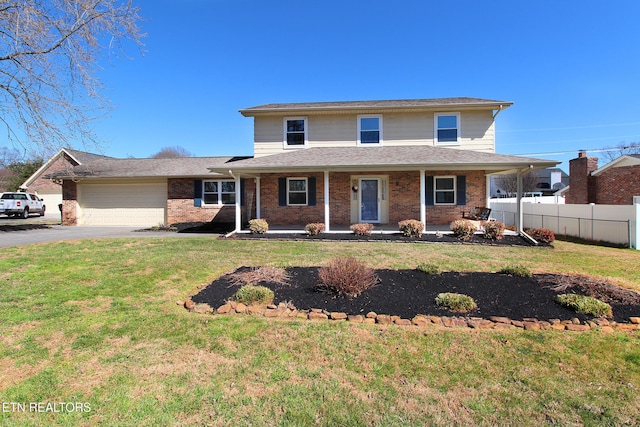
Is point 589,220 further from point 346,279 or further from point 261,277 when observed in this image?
point 261,277

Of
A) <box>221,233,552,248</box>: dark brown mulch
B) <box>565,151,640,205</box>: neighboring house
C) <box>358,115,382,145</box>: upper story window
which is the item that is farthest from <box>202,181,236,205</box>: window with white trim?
<box>565,151,640,205</box>: neighboring house

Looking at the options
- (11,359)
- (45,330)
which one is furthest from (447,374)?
(45,330)

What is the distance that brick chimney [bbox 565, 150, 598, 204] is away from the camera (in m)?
22.4

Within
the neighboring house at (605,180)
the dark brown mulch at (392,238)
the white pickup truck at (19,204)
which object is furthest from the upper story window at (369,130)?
the white pickup truck at (19,204)

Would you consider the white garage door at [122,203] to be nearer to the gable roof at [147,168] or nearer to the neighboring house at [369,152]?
the gable roof at [147,168]

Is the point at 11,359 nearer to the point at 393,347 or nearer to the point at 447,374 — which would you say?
the point at 393,347

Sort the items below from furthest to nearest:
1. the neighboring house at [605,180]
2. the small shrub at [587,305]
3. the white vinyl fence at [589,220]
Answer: the neighboring house at [605,180], the white vinyl fence at [589,220], the small shrub at [587,305]

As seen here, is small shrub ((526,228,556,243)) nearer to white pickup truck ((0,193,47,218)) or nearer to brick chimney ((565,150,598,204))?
brick chimney ((565,150,598,204))

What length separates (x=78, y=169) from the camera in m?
19.0

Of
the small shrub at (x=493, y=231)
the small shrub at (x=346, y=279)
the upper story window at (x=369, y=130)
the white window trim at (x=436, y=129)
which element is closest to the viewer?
the small shrub at (x=346, y=279)

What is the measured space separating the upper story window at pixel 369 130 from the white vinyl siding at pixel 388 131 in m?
0.24

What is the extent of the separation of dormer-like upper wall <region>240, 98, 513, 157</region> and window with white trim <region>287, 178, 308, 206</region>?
66.9 inches

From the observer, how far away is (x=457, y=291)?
5.52 meters

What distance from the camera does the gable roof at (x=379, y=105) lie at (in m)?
14.9
